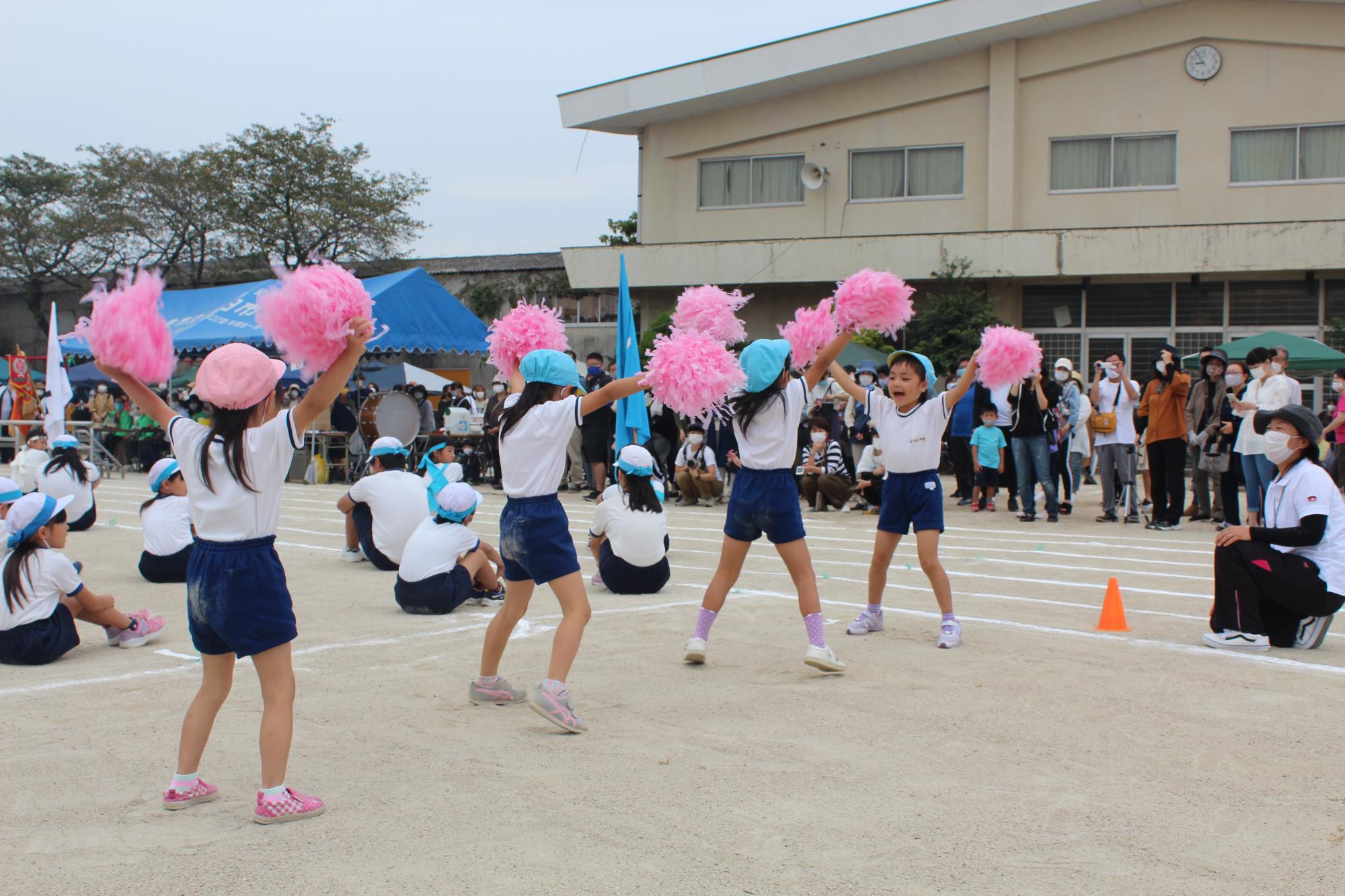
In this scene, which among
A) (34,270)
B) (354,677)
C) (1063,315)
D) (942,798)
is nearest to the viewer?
(942,798)

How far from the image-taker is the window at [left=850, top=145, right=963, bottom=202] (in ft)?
84.9

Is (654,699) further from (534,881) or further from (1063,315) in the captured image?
(1063,315)

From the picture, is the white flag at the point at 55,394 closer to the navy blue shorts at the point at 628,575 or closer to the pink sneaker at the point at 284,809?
the navy blue shorts at the point at 628,575

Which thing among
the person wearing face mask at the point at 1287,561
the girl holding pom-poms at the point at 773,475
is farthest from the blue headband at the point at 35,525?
the person wearing face mask at the point at 1287,561

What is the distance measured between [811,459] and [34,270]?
39.5 m

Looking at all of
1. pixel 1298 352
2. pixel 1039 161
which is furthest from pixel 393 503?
pixel 1039 161

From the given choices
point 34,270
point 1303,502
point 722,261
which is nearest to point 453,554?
point 1303,502

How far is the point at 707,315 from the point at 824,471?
9220 millimetres

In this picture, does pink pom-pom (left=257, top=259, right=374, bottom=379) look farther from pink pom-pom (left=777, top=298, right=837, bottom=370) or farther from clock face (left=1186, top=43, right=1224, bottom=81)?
clock face (left=1186, top=43, right=1224, bottom=81)

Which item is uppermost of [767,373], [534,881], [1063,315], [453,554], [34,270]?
[34,270]

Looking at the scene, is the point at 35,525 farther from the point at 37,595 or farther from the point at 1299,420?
the point at 1299,420

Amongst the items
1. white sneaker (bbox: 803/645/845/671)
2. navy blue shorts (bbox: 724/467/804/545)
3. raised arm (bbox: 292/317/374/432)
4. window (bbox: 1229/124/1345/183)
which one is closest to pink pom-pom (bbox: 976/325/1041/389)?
navy blue shorts (bbox: 724/467/804/545)

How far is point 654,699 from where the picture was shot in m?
5.97

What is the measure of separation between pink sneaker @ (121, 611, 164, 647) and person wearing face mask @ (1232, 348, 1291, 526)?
9851 mm
